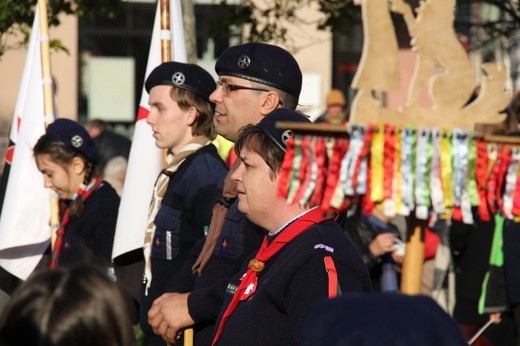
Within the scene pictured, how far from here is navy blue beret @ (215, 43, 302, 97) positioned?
5.30m

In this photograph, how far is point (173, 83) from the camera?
5.93 meters

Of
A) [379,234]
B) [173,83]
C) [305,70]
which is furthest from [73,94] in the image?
[173,83]

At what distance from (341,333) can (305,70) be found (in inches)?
645

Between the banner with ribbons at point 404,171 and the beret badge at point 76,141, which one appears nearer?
the banner with ribbons at point 404,171

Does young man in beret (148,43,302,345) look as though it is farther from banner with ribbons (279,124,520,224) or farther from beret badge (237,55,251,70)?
banner with ribbons (279,124,520,224)

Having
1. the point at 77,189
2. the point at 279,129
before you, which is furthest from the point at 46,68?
the point at 279,129

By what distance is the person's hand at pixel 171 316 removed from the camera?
5.06 m

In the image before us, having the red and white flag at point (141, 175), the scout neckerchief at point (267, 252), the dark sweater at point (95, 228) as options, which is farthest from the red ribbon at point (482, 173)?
the dark sweater at point (95, 228)

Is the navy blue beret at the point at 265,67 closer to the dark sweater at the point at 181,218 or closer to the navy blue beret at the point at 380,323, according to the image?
the dark sweater at the point at 181,218

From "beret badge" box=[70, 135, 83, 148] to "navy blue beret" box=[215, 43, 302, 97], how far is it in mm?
1888

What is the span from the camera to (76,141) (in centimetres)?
707

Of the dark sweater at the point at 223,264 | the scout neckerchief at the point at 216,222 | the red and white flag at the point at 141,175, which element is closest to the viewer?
the dark sweater at the point at 223,264

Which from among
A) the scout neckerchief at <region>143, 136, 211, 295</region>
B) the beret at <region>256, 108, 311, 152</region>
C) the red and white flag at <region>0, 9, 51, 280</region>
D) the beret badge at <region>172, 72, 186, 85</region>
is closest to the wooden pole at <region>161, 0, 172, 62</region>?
the red and white flag at <region>0, 9, 51, 280</region>

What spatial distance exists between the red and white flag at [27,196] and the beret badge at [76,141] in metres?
1.04
